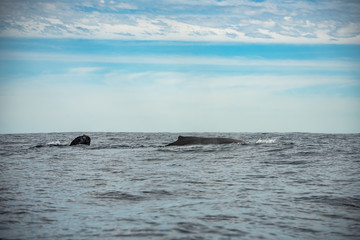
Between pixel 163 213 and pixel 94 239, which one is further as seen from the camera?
pixel 163 213

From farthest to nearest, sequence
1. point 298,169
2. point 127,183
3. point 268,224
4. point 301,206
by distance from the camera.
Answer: point 298,169, point 127,183, point 301,206, point 268,224

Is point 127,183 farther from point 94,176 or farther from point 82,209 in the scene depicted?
point 82,209

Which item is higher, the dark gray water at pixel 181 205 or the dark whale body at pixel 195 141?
the dark whale body at pixel 195 141

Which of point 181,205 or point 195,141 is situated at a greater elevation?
point 195,141

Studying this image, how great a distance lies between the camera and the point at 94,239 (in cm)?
563

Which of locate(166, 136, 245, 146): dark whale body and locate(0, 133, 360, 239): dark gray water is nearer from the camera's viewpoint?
locate(0, 133, 360, 239): dark gray water

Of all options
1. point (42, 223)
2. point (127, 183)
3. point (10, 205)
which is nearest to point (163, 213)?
point (42, 223)

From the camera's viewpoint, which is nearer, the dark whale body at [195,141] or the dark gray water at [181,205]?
the dark gray water at [181,205]

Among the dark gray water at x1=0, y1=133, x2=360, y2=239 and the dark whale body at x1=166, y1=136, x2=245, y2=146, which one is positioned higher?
the dark whale body at x1=166, y1=136, x2=245, y2=146

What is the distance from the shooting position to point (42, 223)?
6539 mm

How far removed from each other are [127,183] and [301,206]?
18.4ft

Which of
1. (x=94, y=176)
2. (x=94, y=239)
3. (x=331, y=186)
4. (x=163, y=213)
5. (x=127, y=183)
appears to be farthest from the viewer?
(x=94, y=176)

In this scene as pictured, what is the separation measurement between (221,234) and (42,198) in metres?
5.07

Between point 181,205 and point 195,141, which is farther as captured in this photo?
point 195,141
